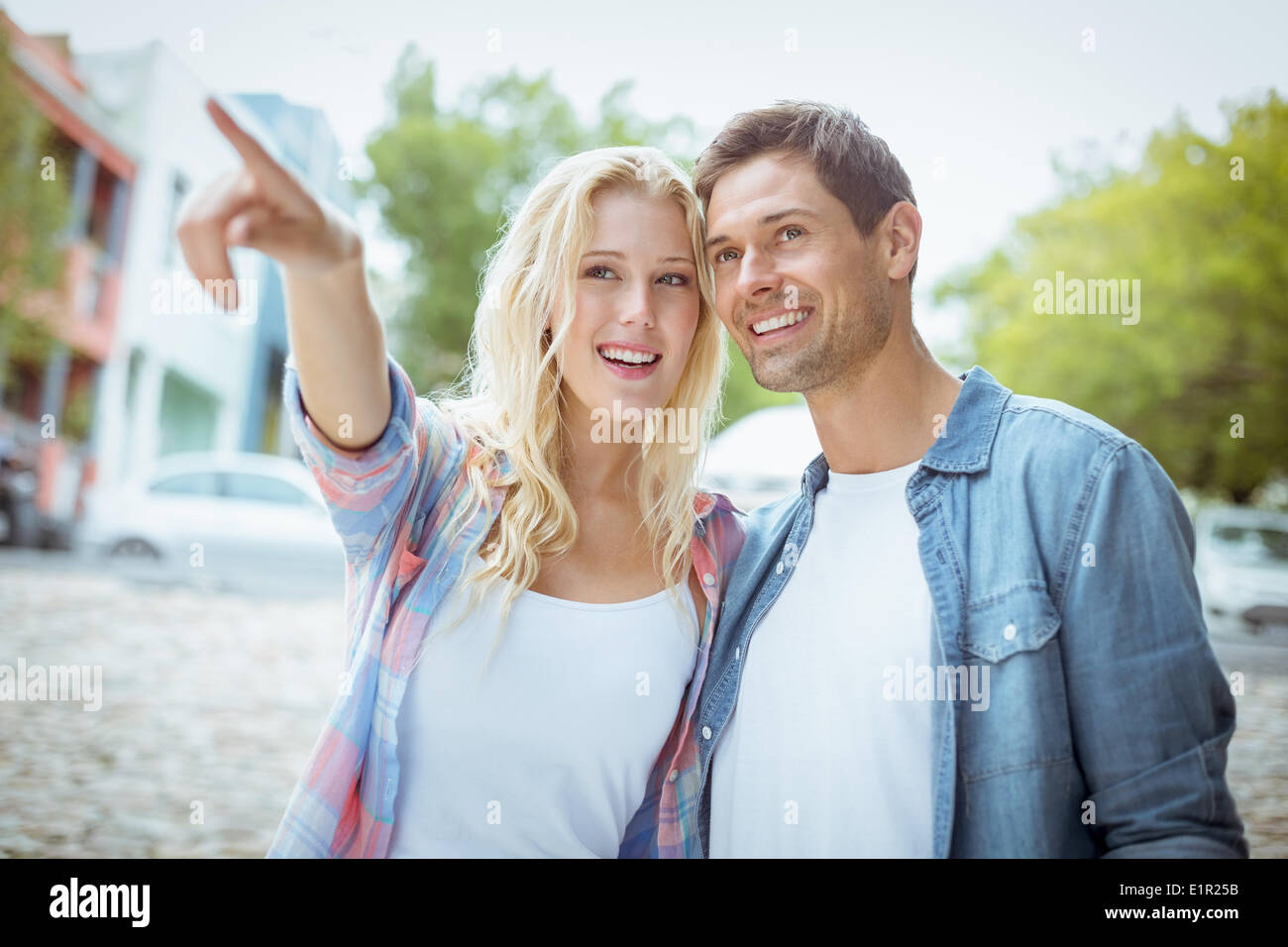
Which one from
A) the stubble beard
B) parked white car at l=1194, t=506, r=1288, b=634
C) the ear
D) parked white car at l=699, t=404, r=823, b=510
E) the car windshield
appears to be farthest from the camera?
the car windshield

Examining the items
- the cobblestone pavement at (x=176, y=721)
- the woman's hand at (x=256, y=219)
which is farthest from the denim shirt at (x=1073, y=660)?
the cobblestone pavement at (x=176, y=721)

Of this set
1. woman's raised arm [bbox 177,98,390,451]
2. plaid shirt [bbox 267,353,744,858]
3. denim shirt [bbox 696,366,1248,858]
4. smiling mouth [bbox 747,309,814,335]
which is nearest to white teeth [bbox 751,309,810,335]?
smiling mouth [bbox 747,309,814,335]

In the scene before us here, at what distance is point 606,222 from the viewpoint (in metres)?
2.38

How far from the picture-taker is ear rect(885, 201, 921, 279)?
242 centimetres

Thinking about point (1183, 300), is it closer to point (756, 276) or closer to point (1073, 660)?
point (756, 276)

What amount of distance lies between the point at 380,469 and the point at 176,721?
20.0ft

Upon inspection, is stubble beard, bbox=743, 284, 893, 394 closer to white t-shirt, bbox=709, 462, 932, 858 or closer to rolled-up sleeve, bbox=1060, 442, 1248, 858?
white t-shirt, bbox=709, 462, 932, 858

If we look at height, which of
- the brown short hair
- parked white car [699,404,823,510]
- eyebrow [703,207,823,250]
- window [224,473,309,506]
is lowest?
eyebrow [703,207,823,250]

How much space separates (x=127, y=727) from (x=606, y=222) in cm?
612

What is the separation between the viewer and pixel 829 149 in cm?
234

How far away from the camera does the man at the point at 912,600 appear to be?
5.81ft

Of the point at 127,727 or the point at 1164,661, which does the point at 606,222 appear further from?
the point at 127,727
